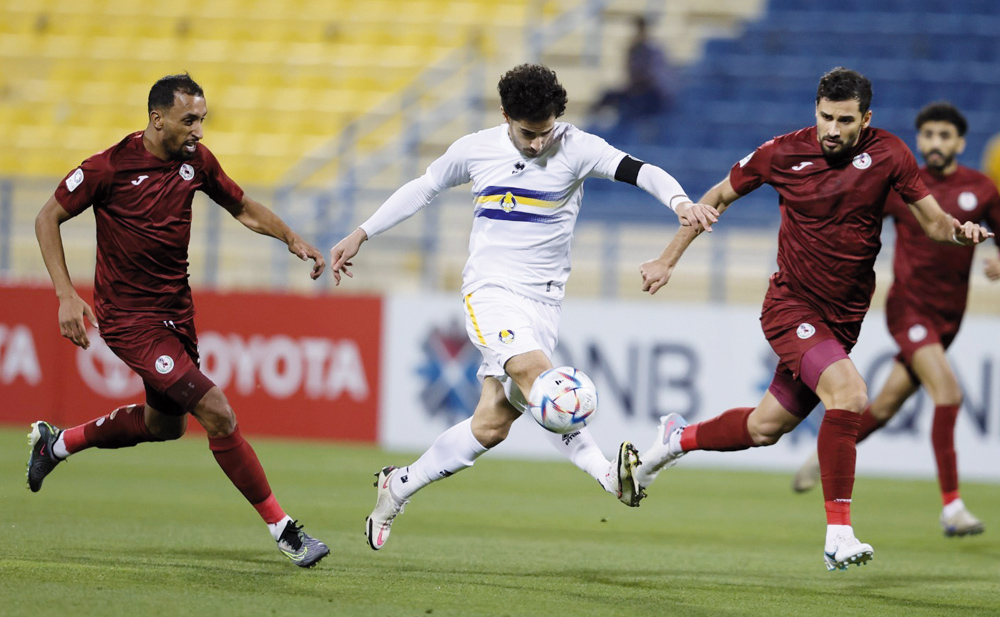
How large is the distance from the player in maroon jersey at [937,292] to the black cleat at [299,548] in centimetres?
403

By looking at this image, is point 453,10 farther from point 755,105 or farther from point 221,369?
point 221,369

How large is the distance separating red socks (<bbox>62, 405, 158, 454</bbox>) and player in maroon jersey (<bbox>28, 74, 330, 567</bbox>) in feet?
0.90

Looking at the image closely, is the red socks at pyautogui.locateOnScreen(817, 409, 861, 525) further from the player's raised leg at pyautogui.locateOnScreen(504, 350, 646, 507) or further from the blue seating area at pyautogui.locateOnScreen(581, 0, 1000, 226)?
the blue seating area at pyautogui.locateOnScreen(581, 0, 1000, 226)

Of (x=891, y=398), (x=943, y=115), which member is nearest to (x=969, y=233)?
(x=943, y=115)

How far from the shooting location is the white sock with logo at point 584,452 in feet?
21.0

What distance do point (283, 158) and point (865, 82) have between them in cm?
1216

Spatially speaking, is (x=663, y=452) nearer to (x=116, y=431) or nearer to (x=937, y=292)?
(x=937, y=292)

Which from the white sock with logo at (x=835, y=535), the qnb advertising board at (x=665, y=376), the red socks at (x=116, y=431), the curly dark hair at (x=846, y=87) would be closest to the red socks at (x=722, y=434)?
the white sock with logo at (x=835, y=535)

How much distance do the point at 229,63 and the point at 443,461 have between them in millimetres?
13435

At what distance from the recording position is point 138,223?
6383 millimetres

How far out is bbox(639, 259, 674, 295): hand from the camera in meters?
6.00

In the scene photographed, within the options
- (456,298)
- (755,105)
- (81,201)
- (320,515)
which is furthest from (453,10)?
(81,201)

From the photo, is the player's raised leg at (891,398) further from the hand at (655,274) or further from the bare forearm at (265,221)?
the bare forearm at (265,221)

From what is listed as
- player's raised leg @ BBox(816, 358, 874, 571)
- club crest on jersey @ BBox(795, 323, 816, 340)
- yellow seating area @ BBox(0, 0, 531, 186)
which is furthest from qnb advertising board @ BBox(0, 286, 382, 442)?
player's raised leg @ BBox(816, 358, 874, 571)
